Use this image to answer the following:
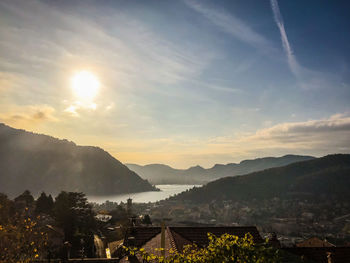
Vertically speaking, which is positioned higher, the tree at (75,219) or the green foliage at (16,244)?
the green foliage at (16,244)

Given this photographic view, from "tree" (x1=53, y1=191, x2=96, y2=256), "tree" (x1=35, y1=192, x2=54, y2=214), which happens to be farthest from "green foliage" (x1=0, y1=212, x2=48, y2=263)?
"tree" (x1=35, y1=192, x2=54, y2=214)

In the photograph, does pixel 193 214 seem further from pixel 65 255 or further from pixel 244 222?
pixel 65 255

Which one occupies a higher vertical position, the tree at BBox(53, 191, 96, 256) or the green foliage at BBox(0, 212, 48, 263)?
the green foliage at BBox(0, 212, 48, 263)

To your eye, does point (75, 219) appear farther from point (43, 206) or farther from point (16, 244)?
→ point (16, 244)

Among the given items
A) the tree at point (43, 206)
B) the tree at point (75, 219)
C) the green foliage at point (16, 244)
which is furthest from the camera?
the tree at point (43, 206)

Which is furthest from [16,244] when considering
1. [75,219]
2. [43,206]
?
[43,206]

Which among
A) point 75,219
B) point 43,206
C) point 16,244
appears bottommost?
point 75,219

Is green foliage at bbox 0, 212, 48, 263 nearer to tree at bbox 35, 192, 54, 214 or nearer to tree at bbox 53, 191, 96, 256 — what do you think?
tree at bbox 53, 191, 96, 256

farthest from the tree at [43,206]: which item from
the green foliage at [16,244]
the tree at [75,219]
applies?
the green foliage at [16,244]

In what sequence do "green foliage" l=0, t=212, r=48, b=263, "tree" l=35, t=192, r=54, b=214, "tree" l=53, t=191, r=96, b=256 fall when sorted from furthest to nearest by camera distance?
"tree" l=35, t=192, r=54, b=214 < "tree" l=53, t=191, r=96, b=256 < "green foliage" l=0, t=212, r=48, b=263

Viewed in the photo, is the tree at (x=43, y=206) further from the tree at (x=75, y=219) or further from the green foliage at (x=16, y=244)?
the green foliage at (x=16, y=244)

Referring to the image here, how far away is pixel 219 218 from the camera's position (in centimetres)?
17162

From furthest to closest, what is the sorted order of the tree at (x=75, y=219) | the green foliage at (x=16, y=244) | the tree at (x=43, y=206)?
the tree at (x=43, y=206)
the tree at (x=75, y=219)
the green foliage at (x=16, y=244)

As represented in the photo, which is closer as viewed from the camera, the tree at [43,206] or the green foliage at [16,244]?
the green foliage at [16,244]
